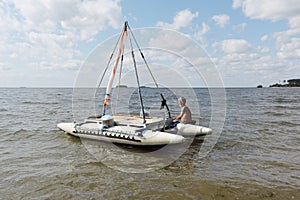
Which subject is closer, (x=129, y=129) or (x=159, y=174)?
(x=159, y=174)

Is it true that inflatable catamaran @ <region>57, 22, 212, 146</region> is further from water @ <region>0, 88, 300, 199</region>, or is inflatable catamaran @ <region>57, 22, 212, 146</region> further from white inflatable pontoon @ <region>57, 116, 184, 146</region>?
water @ <region>0, 88, 300, 199</region>

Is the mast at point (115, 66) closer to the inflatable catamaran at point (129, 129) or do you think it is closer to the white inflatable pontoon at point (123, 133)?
the inflatable catamaran at point (129, 129)

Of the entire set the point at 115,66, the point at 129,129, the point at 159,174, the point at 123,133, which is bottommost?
the point at 159,174

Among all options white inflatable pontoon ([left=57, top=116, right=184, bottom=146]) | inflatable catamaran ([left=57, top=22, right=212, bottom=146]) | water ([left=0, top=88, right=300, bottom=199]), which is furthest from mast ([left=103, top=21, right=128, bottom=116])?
water ([left=0, top=88, right=300, bottom=199])

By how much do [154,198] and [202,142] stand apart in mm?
5453

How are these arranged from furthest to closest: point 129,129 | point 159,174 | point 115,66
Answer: point 115,66
point 129,129
point 159,174

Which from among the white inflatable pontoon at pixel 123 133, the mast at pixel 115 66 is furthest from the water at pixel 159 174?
the mast at pixel 115 66

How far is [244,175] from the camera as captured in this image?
6.71m

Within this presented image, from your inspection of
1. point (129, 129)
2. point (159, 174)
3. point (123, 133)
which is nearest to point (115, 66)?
point (129, 129)

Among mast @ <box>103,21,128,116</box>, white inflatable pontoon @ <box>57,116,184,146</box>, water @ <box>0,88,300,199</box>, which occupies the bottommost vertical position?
water @ <box>0,88,300,199</box>

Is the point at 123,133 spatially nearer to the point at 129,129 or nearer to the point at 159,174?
the point at 129,129

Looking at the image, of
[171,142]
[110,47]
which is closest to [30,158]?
[171,142]

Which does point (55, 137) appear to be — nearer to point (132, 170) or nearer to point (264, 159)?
point (132, 170)

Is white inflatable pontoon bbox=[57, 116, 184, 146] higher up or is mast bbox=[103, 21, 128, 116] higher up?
mast bbox=[103, 21, 128, 116]
